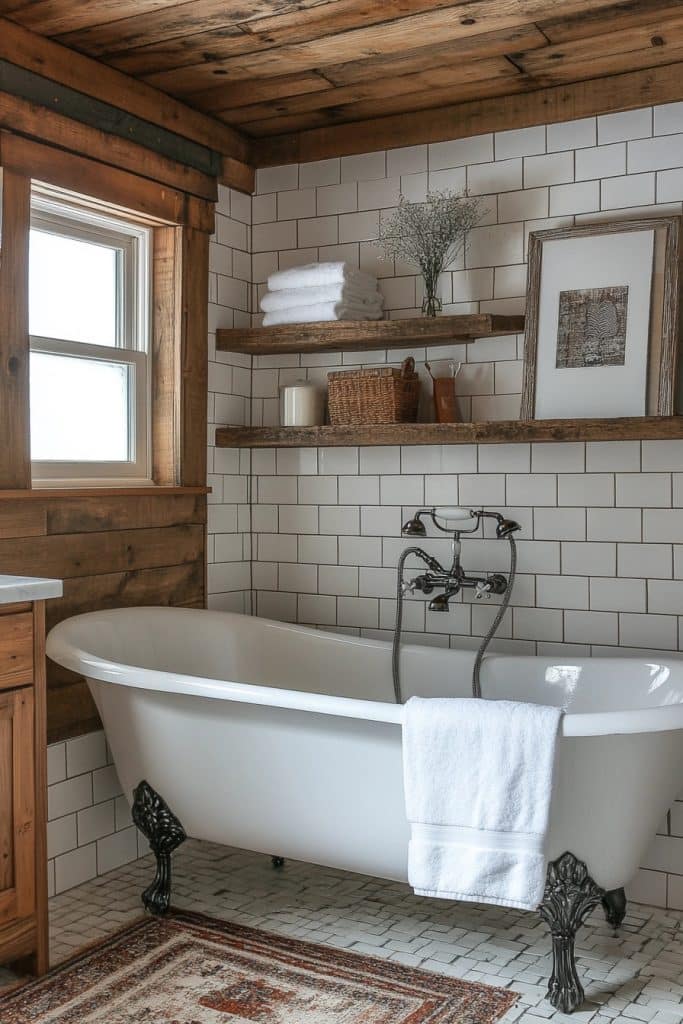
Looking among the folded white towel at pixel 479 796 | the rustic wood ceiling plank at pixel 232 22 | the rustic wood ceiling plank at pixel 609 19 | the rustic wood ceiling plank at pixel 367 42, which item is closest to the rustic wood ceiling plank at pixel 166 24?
the rustic wood ceiling plank at pixel 232 22

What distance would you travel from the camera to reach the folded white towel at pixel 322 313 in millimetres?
3658

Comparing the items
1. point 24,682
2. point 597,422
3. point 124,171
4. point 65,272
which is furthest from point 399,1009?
point 124,171

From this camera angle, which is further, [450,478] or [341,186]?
[341,186]

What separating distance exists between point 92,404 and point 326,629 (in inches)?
47.3

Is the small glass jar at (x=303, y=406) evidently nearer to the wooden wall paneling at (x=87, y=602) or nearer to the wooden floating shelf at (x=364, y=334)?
the wooden floating shelf at (x=364, y=334)

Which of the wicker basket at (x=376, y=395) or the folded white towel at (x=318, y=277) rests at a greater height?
the folded white towel at (x=318, y=277)

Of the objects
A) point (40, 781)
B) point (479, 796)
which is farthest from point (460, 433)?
point (40, 781)

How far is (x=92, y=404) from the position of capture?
11.5ft

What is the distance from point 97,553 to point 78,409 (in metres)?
0.49

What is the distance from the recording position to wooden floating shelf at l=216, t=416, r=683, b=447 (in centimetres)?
314

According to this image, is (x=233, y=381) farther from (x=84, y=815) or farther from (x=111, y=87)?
(x=84, y=815)

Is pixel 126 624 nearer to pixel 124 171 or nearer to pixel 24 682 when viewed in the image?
pixel 24 682

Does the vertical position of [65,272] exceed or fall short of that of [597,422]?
it exceeds it

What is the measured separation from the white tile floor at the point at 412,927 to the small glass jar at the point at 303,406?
1.55m
